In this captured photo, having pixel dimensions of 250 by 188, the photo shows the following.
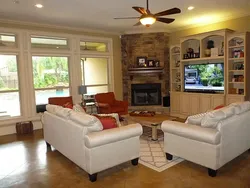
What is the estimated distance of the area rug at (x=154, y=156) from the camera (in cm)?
343

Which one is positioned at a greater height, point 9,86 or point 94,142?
point 9,86

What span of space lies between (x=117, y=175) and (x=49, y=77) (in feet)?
14.3

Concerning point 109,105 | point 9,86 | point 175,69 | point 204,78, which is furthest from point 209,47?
point 9,86

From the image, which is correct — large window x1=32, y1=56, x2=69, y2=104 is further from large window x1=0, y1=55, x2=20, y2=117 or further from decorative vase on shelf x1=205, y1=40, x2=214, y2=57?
decorative vase on shelf x1=205, y1=40, x2=214, y2=57

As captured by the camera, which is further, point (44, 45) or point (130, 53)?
point (130, 53)

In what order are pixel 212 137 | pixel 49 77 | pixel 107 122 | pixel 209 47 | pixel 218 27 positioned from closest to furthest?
pixel 212 137, pixel 107 122, pixel 218 27, pixel 209 47, pixel 49 77

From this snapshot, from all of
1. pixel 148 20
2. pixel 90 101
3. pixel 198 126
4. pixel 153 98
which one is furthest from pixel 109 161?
pixel 153 98

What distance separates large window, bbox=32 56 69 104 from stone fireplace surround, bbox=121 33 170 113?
7.28 feet

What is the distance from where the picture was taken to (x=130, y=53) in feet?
25.5

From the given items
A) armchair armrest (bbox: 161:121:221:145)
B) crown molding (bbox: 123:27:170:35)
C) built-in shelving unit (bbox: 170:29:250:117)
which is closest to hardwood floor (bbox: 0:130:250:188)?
armchair armrest (bbox: 161:121:221:145)

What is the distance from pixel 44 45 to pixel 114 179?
475cm

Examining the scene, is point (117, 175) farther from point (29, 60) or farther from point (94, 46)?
point (94, 46)

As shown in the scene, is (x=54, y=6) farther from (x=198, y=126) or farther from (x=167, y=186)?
→ (x=167, y=186)

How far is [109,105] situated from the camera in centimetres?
638
